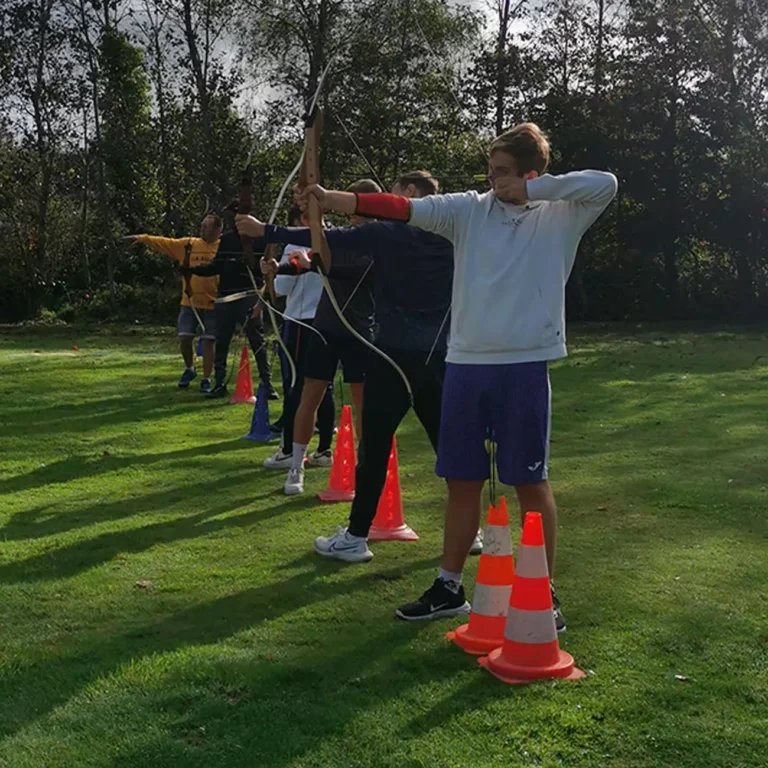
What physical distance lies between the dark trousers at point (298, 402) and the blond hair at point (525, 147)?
3.72 m

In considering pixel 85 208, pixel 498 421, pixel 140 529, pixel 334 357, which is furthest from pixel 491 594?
pixel 85 208

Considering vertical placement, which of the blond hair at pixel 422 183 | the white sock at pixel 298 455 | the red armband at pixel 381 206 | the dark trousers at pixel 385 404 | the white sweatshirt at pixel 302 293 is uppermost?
the blond hair at pixel 422 183

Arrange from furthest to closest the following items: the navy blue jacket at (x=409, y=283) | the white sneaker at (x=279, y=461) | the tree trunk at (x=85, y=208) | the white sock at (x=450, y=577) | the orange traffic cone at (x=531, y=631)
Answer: the tree trunk at (x=85, y=208)
the white sneaker at (x=279, y=461)
the navy blue jacket at (x=409, y=283)
the white sock at (x=450, y=577)
the orange traffic cone at (x=531, y=631)

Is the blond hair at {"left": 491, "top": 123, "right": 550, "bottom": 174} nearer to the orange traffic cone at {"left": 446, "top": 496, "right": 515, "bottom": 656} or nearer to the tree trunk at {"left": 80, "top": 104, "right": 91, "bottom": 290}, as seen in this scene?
the orange traffic cone at {"left": 446, "top": 496, "right": 515, "bottom": 656}

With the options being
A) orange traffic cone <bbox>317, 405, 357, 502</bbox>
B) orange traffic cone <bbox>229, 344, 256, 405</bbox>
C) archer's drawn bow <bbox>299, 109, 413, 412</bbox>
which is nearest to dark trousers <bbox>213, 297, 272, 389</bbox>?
orange traffic cone <bbox>229, 344, 256, 405</bbox>

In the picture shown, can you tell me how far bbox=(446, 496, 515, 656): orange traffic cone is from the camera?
14.0ft

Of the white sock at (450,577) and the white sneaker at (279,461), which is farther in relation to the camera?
the white sneaker at (279,461)

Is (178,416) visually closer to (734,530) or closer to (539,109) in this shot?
(734,530)

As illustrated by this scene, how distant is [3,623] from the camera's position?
4594 mm

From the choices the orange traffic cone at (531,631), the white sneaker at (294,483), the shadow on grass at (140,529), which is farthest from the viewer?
the white sneaker at (294,483)

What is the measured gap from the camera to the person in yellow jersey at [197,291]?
12203 mm

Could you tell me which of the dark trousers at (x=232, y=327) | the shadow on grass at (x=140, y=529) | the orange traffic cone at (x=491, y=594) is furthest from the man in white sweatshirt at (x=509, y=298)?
the dark trousers at (x=232, y=327)

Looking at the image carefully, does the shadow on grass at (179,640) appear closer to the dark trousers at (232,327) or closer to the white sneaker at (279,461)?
the white sneaker at (279,461)

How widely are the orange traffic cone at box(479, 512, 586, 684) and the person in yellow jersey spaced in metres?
8.37
